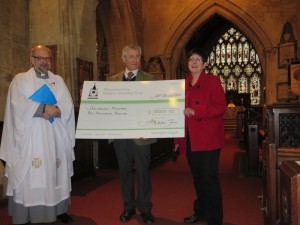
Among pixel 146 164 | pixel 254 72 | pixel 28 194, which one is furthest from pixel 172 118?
pixel 254 72

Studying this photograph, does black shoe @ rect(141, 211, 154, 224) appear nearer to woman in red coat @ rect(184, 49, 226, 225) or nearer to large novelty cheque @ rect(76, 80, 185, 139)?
woman in red coat @ rect(184, 49, 226, 225)

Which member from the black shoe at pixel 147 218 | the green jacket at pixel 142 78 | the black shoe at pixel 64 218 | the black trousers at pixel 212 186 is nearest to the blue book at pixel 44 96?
the green jacket at pixel 142 78

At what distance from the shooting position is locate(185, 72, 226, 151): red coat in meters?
2.72

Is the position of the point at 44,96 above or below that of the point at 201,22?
below

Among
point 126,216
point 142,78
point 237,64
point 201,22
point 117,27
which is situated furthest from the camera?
point 237,64

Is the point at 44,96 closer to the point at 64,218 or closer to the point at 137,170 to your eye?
the point at 137,170

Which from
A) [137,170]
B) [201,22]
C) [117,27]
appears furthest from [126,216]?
[201,22]

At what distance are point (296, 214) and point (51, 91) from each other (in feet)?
9.20

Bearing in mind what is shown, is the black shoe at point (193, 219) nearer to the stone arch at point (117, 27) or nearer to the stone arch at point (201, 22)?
the stone arch at point (117, 27)

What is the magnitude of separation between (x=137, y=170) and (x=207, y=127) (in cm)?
88

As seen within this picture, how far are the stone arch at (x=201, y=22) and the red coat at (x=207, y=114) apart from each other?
31.6 feet

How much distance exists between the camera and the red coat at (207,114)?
2721 millimetres

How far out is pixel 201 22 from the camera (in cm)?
1261

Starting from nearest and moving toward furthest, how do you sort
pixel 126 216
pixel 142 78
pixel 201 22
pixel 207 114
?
1. pixel 207 114
2. pixel 142 78
3. pixel 126 216
4. pixel 201 22
